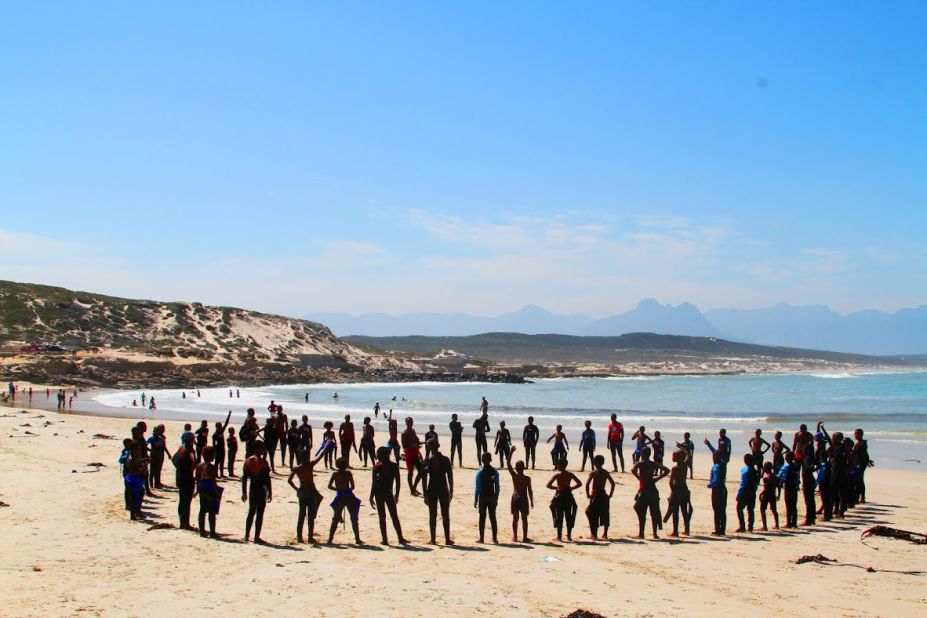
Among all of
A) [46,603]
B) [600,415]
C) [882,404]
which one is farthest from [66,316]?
[46,603]

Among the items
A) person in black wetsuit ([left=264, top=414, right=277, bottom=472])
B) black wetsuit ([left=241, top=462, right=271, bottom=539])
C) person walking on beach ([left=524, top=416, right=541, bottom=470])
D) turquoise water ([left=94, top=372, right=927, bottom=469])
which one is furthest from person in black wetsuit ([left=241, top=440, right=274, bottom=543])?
turquoise water ([left=94, top=372, right=927, bottom=469])

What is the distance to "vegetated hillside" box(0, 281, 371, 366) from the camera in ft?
254

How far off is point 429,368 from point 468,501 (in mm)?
98635

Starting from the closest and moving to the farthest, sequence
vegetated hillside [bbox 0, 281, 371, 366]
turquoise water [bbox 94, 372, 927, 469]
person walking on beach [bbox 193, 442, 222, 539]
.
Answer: person walking on beach [bbox 193, 442, 222, 539]
turquoise water [bbox 94, 372, 927, 469]
vegetated hillside [bbox 0, 281, 371, 366]

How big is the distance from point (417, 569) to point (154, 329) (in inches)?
3382

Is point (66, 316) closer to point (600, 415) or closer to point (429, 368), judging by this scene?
point (429, 368)

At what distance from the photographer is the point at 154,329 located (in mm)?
88500

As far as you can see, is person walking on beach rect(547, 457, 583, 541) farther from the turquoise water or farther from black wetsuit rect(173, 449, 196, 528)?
the turquoise water

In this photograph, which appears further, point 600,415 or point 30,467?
point 600,415

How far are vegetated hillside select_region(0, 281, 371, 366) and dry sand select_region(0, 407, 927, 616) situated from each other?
65985 mm

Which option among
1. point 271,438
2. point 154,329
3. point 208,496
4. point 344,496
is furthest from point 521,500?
point 154,329

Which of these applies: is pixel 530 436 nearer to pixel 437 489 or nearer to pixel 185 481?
pixel 437 489

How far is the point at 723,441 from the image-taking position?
17219 mm

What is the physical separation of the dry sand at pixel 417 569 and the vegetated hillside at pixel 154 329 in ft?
216
